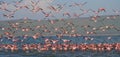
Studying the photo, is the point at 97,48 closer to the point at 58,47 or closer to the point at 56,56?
the point at 58,47

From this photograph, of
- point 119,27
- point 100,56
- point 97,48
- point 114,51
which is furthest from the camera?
point 119,27

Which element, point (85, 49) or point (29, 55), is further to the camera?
point (85, 49)

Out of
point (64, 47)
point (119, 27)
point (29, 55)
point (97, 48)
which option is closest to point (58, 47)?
point (64, 47)

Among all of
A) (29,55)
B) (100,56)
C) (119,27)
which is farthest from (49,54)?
(119,27)

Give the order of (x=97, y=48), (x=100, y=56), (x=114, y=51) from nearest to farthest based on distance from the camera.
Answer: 1. (x=100, y=56)
2. (x=114, y=51)
3. (x=97, y=48)

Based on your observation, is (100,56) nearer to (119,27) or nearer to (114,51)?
(114,51)

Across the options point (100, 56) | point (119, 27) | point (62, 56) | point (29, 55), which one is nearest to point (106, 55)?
point (100, 56)

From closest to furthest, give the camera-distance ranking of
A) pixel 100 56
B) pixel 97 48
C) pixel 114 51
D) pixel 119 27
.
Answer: pixel 100 56, pixel 114 51, pixel 97 48, pixel 119 27
